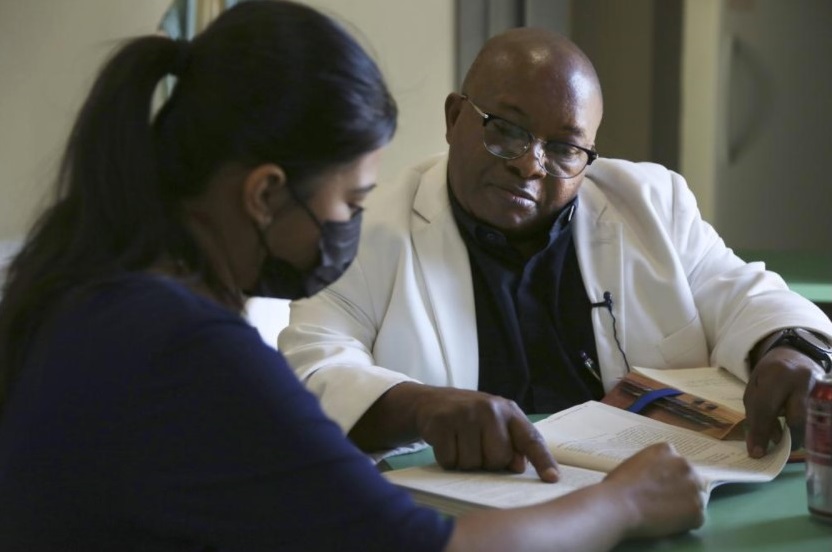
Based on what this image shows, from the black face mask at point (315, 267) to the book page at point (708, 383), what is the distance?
2.29 feet

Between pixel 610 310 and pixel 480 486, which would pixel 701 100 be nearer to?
pixel 610 310

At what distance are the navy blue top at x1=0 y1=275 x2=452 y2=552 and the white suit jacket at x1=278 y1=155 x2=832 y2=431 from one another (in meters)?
0.80

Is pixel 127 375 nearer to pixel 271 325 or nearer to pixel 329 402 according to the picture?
pixel 329 402

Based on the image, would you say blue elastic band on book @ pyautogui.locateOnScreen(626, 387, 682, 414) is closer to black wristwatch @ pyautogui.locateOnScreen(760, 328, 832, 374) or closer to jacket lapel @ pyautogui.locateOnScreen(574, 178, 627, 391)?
black wristwatch @ pyautogui.locateOnScreen(760, 328, 832, 374)

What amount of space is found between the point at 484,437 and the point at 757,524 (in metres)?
0.32

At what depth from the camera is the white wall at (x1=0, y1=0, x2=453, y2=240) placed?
124 inches

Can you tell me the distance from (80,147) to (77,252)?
11cm

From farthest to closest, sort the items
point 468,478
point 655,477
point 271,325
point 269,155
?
point 271,325 < point 468,478 < point 655,477 < point 269,155

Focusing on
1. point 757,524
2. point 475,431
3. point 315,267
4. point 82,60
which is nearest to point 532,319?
point 475,431

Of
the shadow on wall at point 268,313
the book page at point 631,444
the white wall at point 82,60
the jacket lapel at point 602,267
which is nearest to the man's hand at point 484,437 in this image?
the book page at point 631,444

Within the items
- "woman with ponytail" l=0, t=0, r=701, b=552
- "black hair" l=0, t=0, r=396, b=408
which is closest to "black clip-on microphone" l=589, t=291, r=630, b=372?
"woman with ponytail" l=0, t=0, r=701, b=552

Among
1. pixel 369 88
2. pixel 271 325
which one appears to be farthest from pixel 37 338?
pixel 271 325

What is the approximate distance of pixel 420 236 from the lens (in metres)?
2.10

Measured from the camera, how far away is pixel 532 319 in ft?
6.73
